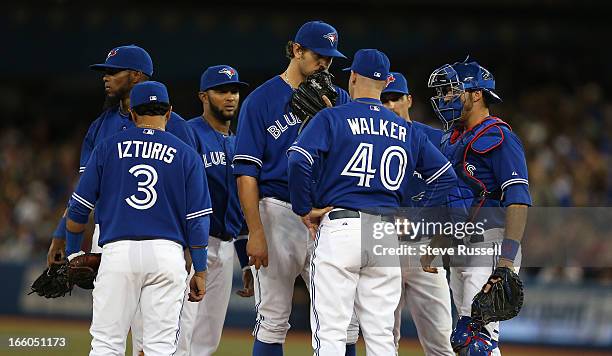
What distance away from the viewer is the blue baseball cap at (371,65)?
5789 millimetres

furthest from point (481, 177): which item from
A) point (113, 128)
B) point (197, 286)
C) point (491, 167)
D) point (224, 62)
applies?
point (224, 62)

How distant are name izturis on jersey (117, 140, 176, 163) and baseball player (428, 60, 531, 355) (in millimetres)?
1787

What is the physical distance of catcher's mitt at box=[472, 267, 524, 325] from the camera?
5.75 metres

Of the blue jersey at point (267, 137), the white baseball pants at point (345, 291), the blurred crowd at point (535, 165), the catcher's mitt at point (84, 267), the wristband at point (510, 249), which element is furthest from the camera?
the blurred crowd at point (535, 165)

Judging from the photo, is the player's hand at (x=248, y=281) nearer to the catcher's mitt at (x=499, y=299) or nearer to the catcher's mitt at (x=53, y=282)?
the catcher's mitt at (x=53, y=282)

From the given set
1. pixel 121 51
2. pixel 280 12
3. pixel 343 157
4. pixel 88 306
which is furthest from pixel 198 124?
pixel 280 12

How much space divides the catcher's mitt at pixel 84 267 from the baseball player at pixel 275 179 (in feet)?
3.25

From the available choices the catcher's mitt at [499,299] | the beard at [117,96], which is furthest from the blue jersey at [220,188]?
the catcher's mitt at [499,299]

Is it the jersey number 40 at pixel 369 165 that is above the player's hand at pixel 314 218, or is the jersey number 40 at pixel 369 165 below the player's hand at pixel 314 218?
above

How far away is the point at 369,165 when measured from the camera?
5.67 meters

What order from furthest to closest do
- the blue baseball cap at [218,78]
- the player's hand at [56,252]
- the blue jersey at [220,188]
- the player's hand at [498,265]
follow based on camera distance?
1. the blue baseball cap at [218,78]
2. the blue jersey at [220,188]
3. the player's hand at [56,252]
4. the player's hand at [498,265]

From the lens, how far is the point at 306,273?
6387 mm

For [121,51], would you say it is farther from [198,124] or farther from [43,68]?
[43,68]

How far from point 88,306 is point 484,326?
9454 mm
